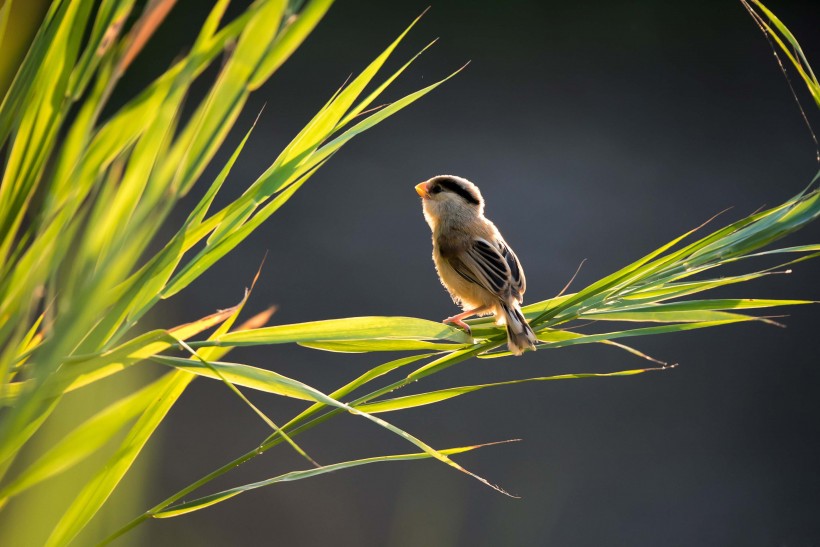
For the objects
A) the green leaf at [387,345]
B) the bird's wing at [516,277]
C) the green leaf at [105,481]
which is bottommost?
the green leaf at [105,481]

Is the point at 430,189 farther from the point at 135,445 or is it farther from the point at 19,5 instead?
the point at 135,445

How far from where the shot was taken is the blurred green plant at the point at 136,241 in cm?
39

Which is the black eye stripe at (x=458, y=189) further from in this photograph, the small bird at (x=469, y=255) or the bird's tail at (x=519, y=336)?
the bird's tail at (x=519, y=336)

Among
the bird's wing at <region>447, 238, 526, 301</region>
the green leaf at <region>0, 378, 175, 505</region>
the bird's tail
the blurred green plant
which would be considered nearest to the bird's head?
the bird's wing at <region>447, 238, 526, 301</region>

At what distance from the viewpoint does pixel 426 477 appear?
10.5 feet

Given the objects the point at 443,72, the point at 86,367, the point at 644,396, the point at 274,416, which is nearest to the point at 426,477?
the point at 274,416

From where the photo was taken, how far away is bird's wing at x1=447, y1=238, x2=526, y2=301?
1323 mm

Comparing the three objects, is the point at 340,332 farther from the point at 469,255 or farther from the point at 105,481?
the point at 469,255

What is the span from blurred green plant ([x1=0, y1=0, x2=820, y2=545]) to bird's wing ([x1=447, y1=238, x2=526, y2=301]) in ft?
1.76

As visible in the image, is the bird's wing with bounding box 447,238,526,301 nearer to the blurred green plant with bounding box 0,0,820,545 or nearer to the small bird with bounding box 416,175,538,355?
the small bird with bounding box 416,175,538,355

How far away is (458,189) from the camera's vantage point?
167 centimetres

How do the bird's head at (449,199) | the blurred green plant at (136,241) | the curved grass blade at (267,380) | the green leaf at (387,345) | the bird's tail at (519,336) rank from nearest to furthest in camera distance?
the blurred green plant at (136,241)
the curved grass blade at (267,380)
the green leaf at (387,345)
the bird's tail at (519,336)
the bird's head at (449,199)

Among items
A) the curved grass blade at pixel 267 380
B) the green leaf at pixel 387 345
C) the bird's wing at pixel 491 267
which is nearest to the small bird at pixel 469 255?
the bird's wing at pixel 491 267

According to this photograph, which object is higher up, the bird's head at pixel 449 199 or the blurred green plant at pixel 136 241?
the bird's head at pixel 449 199
